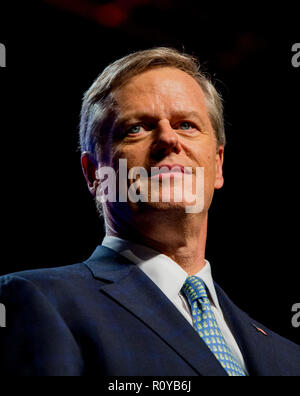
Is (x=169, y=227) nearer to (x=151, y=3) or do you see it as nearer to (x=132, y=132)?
(x=132, y=132)

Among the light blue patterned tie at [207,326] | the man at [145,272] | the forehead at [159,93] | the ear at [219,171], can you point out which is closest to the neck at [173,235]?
the man at [145,272]

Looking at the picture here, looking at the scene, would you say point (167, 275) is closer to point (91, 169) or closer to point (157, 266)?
point (157, 266)

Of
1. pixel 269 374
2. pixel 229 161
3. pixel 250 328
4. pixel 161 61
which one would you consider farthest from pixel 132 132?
pixel 229 161

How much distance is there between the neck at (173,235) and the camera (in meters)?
1.75

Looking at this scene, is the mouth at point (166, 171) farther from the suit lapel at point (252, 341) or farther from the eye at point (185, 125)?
the suit lapel at point (252, 341)

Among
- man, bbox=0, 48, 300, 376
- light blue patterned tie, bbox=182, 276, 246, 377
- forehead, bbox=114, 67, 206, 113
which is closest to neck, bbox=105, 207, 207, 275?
man, bbox=0, 48, 300, 376

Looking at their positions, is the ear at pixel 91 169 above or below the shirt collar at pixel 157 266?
above

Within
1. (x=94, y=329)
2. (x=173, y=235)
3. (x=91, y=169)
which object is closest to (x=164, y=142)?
(x=173, y=235)

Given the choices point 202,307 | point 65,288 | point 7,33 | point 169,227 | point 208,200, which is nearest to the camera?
point 65,288

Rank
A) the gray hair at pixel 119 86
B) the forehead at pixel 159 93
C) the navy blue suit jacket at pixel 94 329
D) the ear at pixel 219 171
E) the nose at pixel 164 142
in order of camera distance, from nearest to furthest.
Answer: the navy blue suit jacket at pixel 94 329 → the nose at pixel 164 142 → the forehead at pixel 159 93 → the gray hair at pixel 119 86 → the ear at pixel 219 171

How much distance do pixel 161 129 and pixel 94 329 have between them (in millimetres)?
759

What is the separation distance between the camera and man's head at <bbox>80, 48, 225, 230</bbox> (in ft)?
5.80

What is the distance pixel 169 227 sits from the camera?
1754 mm

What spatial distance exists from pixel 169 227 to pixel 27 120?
1.17m
